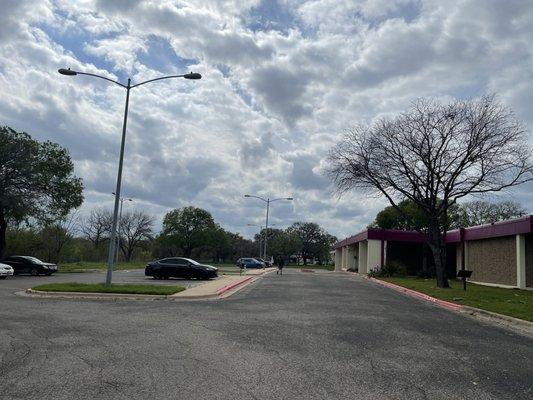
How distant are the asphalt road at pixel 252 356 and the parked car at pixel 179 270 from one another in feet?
57.3

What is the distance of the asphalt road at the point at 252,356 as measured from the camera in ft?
20.8

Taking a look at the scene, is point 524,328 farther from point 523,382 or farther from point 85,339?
point 85,339

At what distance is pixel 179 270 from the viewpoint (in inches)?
1257

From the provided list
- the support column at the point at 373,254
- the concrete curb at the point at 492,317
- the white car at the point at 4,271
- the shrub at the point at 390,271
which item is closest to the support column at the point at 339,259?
the support column at the point at 373,254

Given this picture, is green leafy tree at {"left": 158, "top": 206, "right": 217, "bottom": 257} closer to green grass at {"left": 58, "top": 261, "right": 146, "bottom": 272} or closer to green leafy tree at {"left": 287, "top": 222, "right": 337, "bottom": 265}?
green leafy tree at {"left": 287, "top": 222, "right": 337, "bottom": 265}

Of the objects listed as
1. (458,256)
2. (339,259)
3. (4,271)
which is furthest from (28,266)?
(339,259)

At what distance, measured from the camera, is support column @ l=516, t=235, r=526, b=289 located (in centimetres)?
3044

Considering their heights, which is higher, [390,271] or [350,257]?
[350,257]

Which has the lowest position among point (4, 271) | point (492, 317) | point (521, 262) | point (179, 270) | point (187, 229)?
point (492, 317)

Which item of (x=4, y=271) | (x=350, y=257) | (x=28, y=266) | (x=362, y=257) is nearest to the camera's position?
(x=4, y=271)

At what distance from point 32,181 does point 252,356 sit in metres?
37.2

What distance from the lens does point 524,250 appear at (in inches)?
1211

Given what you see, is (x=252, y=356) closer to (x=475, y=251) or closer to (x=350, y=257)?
(x=475, y=251)

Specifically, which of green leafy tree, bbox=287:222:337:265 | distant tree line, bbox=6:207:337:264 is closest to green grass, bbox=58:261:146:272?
distant tree line, bbox=6:207:337:264
